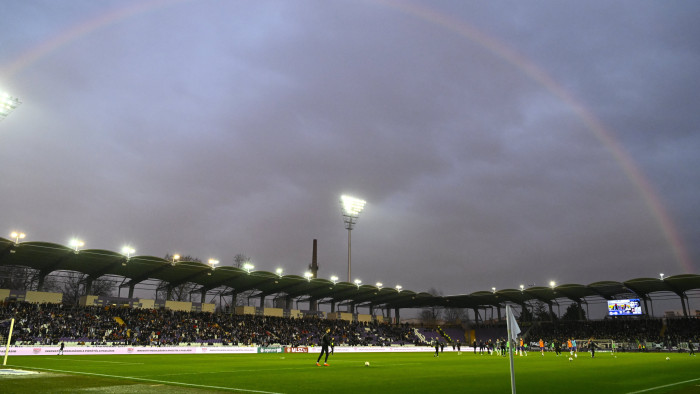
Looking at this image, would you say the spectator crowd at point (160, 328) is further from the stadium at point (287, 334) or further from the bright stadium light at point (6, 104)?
the bright stadium light at point (6, 104)

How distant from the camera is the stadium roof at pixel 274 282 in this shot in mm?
53344

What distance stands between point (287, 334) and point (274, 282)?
28.6 feet

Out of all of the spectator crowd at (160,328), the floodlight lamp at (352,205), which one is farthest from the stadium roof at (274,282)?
the floodlight lamp at (352,205)

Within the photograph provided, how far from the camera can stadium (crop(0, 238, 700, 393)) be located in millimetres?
21000

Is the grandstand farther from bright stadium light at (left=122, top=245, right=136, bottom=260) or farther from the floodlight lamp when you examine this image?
the floodlight lamp

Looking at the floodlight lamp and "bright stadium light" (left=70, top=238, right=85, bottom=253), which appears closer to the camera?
"bright stadium light" (left=70, top=238, right=85, bottom=253)

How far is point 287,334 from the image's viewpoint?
2657 inches

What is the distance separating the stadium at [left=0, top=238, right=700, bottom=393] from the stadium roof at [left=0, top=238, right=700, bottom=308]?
23cm

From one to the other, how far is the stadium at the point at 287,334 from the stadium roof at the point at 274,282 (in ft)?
0.75

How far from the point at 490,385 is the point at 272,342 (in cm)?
5116

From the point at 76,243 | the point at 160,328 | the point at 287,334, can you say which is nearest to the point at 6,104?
the point at 76,243

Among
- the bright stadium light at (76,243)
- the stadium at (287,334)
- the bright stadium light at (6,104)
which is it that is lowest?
the stadium at (287,334)

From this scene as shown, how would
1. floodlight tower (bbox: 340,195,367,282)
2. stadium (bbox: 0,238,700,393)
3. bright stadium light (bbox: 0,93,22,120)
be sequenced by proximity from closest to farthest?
stadium (bbox: 0,238,700,393) → bright stadium light (bbox: 0,93,22,120) → floodlight tower (bbox: 340,195,367,282)

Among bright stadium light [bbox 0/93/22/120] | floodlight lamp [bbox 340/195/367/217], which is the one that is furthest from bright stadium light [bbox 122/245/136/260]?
floodlight lamp [bbox 340/195/367/217]
